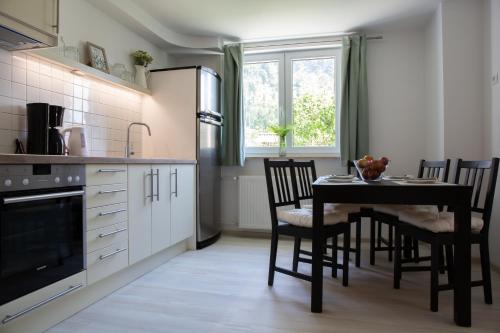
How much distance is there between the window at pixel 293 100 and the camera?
3973mm

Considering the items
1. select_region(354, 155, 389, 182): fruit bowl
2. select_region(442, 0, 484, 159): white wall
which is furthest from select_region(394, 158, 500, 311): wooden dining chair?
select_region(442, 0, 484, 159): white wall

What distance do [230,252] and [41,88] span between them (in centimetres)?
213

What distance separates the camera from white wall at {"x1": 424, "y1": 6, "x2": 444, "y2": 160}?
317 centimetres

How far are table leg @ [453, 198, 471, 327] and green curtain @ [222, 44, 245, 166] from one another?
2.52 meters

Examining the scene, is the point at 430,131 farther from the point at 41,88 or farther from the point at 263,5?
the point at 41,88

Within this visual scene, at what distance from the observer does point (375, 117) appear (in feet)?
12.4

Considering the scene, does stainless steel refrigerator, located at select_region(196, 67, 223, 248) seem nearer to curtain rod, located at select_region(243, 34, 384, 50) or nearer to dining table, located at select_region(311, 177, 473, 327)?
curtain rod, located at select_region(243, 34, 384, 50)

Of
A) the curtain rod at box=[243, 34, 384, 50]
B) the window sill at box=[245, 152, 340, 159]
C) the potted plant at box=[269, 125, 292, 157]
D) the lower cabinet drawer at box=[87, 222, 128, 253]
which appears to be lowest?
the lower cabinet drawer at box=[87, 222, 128, 253]

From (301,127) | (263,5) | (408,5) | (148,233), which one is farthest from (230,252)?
(408,5)

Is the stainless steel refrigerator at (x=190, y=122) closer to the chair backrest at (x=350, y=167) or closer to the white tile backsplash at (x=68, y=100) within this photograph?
the white tile backsplash at (x=68, y=100)

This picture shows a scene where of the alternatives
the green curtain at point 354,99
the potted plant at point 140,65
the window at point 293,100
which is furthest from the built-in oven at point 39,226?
the green curtain at point 354,99

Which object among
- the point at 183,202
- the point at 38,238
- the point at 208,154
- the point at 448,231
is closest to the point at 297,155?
the point at 208,154

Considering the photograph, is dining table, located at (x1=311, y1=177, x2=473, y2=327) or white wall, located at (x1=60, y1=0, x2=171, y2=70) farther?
white wall, located at (x1=60, y1=0, x2=171, y2=70)

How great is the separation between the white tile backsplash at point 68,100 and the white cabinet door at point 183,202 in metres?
0.68
